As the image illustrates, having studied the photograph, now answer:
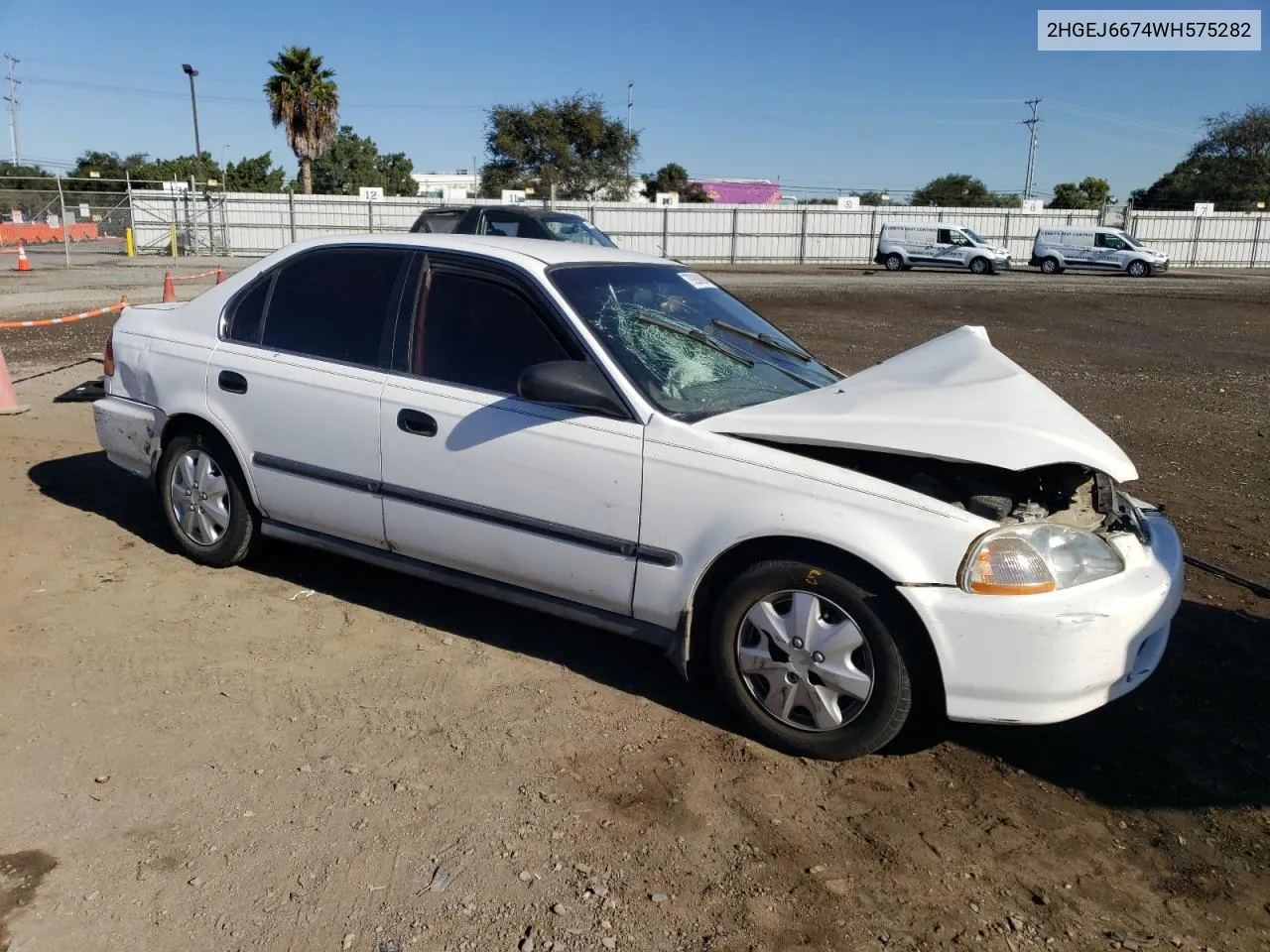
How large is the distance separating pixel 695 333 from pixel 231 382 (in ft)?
6.95

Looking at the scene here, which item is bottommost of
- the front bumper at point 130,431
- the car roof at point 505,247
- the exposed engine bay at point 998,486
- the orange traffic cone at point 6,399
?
the orange traffic cone at point 6,399

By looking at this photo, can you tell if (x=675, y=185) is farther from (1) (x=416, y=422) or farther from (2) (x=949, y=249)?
(1) (x=416, y=422)

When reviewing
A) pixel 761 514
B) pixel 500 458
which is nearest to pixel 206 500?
pixel 500 458

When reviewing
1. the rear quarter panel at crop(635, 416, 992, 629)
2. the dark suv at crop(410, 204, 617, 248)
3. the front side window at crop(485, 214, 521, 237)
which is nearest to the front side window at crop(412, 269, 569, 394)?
the rear quarter panel at crop(635, 416, 992, 629)

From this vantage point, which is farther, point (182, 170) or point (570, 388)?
point (182, 170)

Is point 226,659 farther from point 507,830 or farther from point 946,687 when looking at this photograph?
point 946,687

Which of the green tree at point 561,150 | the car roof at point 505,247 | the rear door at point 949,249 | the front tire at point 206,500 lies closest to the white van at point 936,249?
the rear door at point 949,249

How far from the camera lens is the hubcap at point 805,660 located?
3291 mm

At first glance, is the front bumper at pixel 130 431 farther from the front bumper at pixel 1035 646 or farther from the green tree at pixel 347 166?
the green tree at pixel 347 166

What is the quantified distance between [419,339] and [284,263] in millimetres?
1028

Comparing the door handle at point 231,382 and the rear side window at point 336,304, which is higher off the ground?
the rear side window at point 336,304

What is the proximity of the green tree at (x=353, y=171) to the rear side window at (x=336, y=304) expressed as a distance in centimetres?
7584

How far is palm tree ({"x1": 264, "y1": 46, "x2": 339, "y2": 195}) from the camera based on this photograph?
43906 mm

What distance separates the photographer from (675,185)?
241 feet
